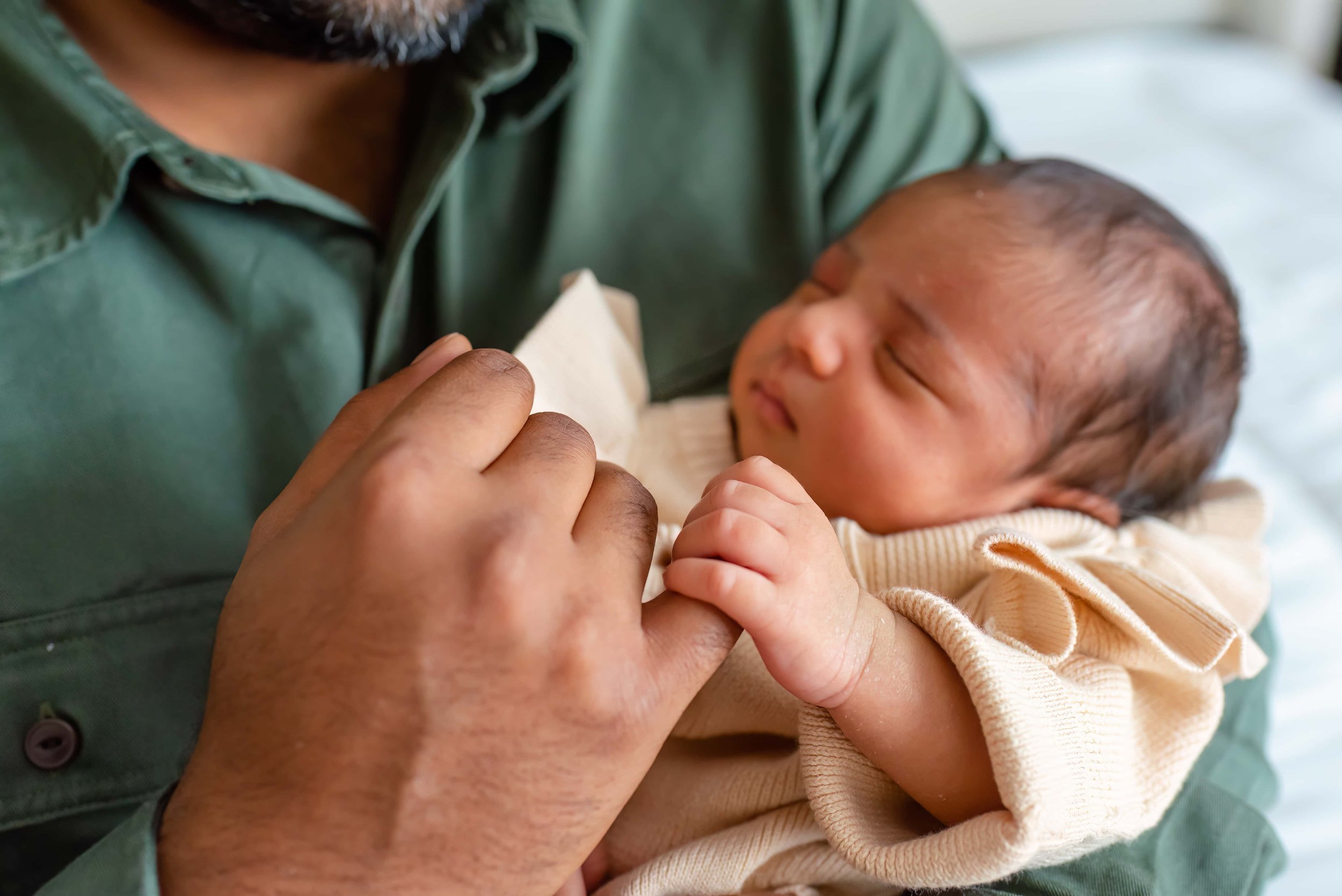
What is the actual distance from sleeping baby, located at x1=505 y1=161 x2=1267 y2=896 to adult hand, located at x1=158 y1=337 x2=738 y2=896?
7 cm

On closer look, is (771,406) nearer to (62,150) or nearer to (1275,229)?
(62,150)

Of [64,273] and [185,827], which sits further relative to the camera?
[64,273]

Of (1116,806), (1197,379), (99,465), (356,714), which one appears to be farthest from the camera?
(1197,379)

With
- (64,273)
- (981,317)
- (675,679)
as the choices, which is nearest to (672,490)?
(981,317)

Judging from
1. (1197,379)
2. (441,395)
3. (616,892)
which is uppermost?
(441,395)

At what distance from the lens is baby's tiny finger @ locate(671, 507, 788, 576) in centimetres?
56

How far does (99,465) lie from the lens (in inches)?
31.2

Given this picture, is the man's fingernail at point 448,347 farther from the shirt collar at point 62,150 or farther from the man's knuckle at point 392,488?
the shirt collar at point 62,150

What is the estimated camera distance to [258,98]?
0.98 meters

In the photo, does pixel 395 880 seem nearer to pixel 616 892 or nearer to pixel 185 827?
pixel 185 827

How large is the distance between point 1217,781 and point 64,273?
3.48 ft

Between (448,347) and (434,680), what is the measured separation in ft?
0.77

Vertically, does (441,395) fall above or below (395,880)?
above

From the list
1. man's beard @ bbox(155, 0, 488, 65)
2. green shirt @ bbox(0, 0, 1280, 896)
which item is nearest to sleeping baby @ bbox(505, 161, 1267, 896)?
green shirt @ bbox(0, 0, 1280, 896)
